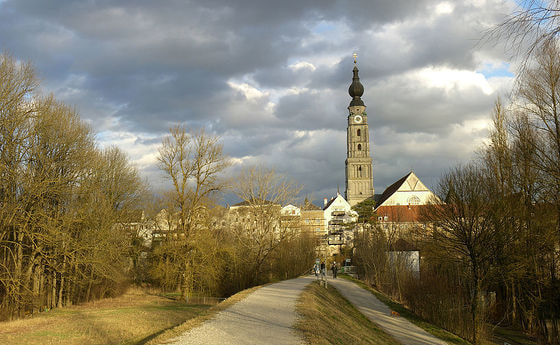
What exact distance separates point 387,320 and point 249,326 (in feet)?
49.0

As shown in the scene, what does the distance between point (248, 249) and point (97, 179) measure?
13324 mm

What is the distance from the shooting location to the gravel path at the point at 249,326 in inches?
431

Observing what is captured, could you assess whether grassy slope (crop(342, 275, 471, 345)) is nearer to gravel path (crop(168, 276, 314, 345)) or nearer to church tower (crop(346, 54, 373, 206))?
gravel path (crop(168, 276, 314, 345))

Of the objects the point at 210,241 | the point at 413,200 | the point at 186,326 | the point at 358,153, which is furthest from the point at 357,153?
the point at 186,326

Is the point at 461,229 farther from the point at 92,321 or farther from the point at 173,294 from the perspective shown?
the point at 173,294

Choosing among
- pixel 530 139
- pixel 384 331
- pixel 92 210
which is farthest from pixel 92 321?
pixel 530 139

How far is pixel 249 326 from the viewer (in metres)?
12.8

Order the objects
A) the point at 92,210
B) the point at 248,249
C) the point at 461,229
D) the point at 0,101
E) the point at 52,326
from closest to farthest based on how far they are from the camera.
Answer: the point at 52,326
the point at 0,101
the point at 461,229
the point at 92,210
the point at 248,249

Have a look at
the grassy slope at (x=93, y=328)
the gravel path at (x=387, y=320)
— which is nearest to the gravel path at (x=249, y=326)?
the grassy slope at (x=93, y=328)

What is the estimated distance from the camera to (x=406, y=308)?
103 feet

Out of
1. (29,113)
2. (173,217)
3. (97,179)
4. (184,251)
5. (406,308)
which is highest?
(29,113)

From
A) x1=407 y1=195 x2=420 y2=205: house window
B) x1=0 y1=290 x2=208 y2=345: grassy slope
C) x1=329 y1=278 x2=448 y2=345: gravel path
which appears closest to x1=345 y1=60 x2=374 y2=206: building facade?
x1=407 y1=195 x2=420 y2=205: house window

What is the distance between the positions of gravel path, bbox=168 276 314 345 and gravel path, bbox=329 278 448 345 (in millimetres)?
6954

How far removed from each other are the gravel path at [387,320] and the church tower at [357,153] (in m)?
88.6
